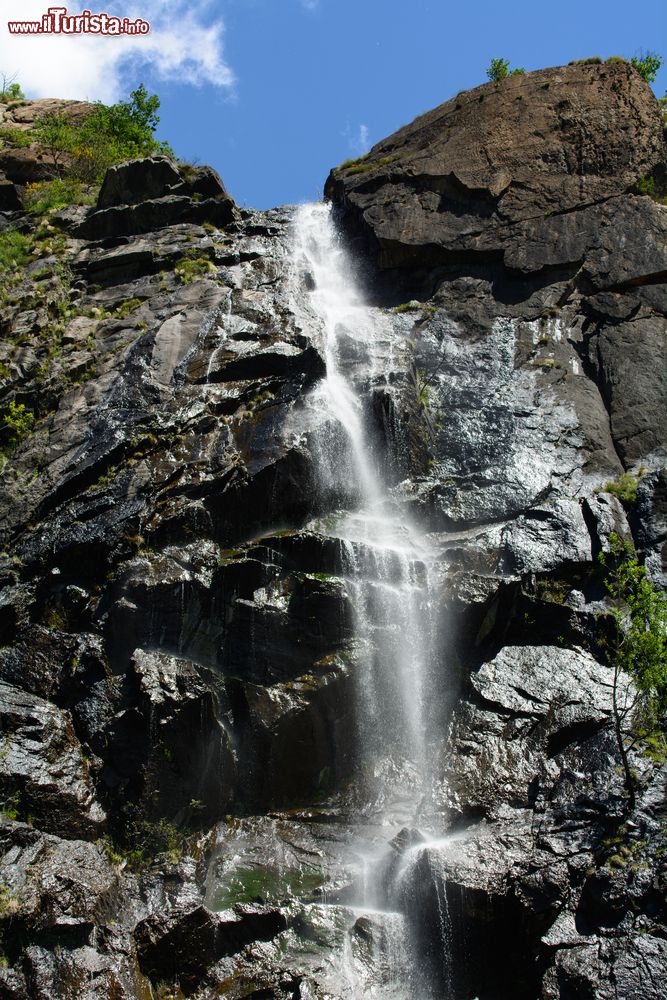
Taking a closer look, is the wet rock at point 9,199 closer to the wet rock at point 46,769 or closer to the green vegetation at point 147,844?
the wet rock at point 46,769

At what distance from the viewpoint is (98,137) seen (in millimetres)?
28609

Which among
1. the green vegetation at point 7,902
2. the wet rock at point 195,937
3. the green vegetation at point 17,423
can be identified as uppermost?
the green vegetation at point 17,423

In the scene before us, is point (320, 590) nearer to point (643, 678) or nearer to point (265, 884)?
point (265, 884)

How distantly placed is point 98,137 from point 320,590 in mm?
23066

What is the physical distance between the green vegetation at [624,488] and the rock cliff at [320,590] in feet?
0.51

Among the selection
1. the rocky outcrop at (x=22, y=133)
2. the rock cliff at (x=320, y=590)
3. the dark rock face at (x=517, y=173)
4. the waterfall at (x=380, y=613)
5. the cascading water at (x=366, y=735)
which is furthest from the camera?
the rocky outcrop at (x=22, y=133)

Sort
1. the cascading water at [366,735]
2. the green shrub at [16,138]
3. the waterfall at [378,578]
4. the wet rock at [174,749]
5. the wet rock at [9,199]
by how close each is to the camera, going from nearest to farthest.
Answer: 1. the cascading water at [366,735]
2. the wet rock at [174,749]
3. the waterfall at [378,578]
4. the wet rock at [9,199]
5. the green shrub at [16,138]

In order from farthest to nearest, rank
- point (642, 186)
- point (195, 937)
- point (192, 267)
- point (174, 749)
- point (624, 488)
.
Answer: point (192, 267) → point (642, 186) → point (624, 488) → point (174, 749) → point (195, 937)

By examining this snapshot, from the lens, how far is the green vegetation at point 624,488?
1460 cm

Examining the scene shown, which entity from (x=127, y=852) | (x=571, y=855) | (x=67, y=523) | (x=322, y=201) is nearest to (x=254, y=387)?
(x=67, y=523)

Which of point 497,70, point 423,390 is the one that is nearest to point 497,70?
point 497,70

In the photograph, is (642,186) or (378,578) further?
(642,186)

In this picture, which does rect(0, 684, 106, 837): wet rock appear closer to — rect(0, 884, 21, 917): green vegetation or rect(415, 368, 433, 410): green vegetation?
rect(0, 884, 21, 917): green vegetation

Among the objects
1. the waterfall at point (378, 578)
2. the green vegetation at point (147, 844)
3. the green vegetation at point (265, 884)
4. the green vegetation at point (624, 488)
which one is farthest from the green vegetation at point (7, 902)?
the green vegetation at point (624, 488)
